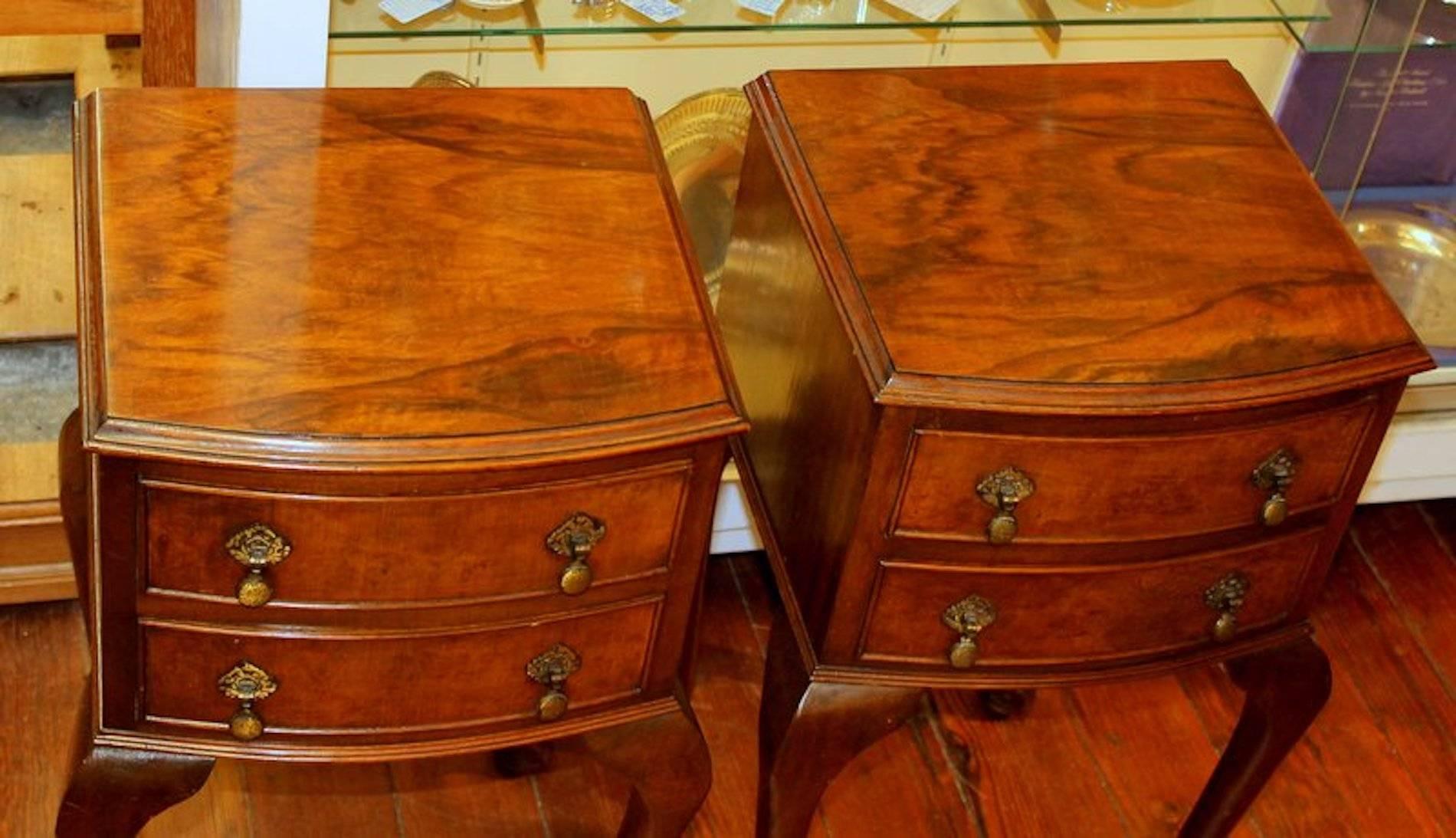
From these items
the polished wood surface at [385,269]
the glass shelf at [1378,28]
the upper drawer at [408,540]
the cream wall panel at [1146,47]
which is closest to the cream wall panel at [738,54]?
the cream wall panel at [1146,47]

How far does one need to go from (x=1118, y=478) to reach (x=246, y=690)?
620 mm

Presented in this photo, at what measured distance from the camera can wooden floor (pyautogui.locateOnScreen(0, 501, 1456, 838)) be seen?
189cm

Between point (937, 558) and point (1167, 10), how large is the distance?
24.9 inches

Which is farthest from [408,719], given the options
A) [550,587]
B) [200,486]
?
[200,486]

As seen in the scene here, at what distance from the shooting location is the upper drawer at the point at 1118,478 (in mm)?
1432

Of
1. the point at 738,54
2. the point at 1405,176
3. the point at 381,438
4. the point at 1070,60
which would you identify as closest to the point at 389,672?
the point at 381,438

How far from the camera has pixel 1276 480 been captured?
1.52m

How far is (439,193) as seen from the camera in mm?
1467

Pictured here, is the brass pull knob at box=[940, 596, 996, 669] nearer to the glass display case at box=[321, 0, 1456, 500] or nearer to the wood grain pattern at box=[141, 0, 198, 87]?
the glass display case at box=[321, 0, 1456, 500]

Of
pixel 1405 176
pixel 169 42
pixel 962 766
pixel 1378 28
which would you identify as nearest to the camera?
pixel 169 42

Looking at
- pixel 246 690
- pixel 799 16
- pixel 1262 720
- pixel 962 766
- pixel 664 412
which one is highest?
pixel 799 16

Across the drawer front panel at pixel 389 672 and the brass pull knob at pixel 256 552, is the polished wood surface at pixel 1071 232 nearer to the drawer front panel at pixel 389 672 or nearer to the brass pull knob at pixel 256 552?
the drawer front panel at pixel 389 672

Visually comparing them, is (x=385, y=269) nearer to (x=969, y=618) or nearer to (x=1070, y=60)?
(x=969, y=618)

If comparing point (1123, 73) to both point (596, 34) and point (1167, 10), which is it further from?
point (596, 34)
